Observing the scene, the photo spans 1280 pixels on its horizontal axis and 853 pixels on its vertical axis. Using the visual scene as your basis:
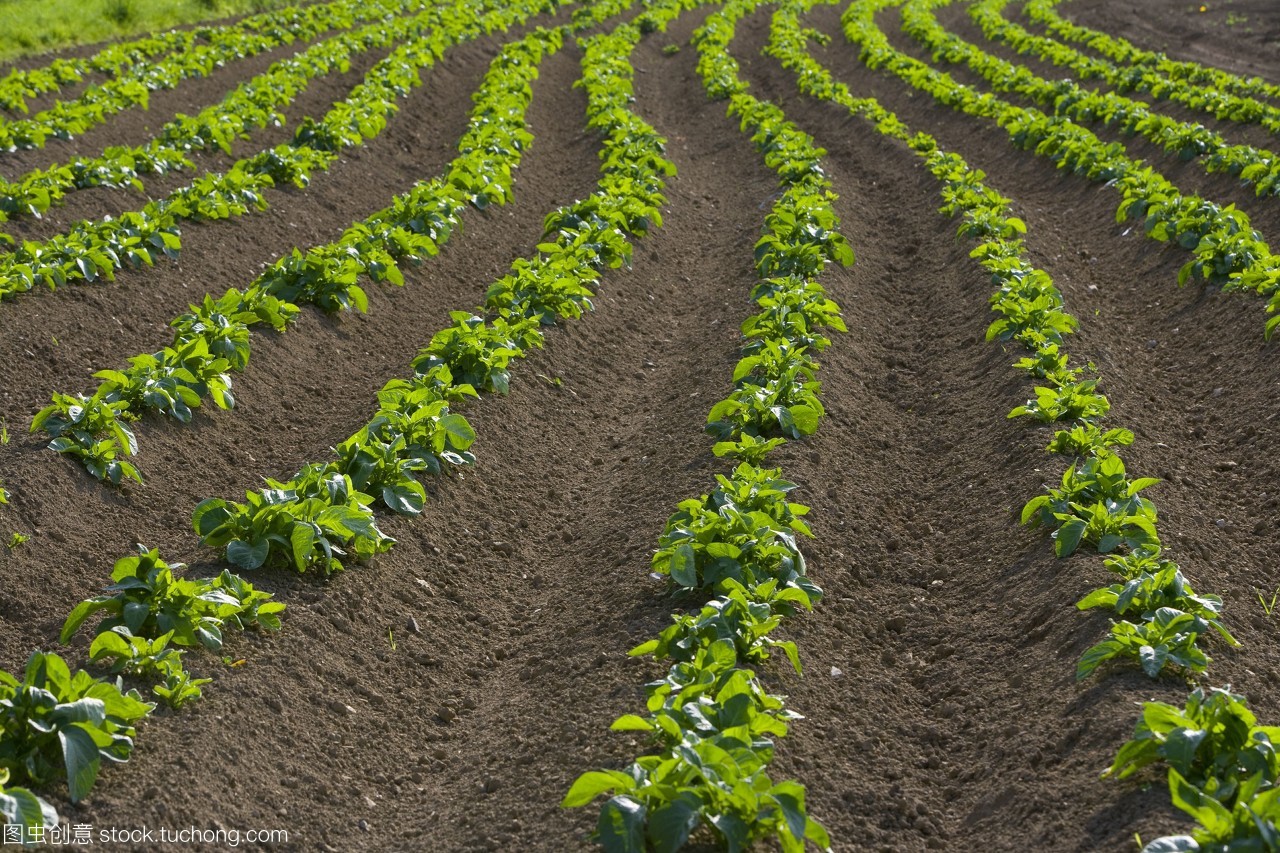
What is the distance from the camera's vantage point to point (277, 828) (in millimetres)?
4609

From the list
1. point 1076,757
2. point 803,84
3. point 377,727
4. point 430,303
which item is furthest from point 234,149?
point 1076,757

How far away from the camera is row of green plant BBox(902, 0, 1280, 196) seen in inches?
535

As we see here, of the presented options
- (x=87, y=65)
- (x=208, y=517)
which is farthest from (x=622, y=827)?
(x=87, y=65)

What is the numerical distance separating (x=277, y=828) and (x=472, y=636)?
180cm

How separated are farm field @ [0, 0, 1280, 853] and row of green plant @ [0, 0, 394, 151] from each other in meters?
0.17

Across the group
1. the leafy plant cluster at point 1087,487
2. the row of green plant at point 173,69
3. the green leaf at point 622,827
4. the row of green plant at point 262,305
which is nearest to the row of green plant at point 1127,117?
the leafy plant cluster at point 1087,487

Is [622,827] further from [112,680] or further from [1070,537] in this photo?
[1070,537]

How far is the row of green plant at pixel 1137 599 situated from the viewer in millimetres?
3850

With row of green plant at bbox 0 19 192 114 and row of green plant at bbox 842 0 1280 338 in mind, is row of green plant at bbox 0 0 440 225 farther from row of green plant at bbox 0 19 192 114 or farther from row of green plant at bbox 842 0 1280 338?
row of green plant at bbox 842 0 1280 338

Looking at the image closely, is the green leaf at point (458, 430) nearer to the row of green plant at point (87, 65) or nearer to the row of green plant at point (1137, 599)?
the row of green plant at point (1137, 599)

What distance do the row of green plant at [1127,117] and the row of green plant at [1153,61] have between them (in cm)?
248

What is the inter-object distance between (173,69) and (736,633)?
18193mm

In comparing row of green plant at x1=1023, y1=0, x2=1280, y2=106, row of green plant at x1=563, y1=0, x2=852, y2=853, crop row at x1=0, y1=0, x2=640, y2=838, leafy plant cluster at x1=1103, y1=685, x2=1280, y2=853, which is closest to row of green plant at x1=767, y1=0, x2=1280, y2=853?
leafy plant cluster at x1=1103, y1=685, x2=1280, y2=853

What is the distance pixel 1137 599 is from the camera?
208 inches
